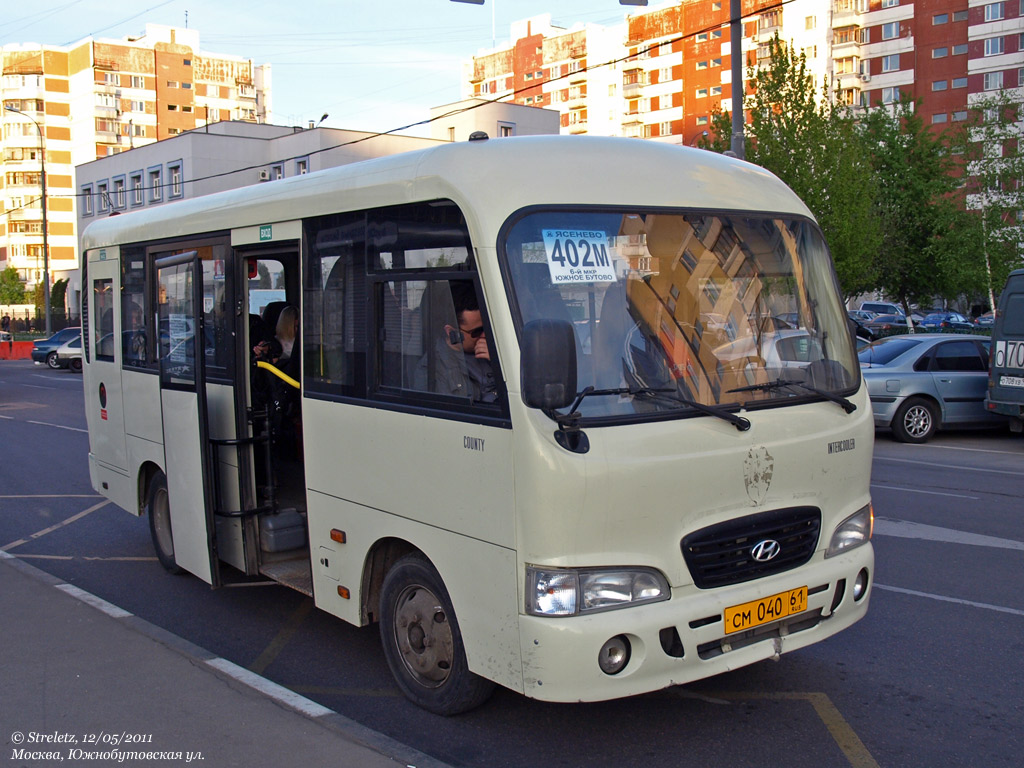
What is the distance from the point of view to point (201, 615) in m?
6.54

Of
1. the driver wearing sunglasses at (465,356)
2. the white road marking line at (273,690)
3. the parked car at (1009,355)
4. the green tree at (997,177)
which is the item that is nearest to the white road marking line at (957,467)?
the parked car at (1009,355)

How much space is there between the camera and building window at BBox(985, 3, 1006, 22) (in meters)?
68.8

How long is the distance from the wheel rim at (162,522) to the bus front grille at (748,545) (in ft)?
15.2

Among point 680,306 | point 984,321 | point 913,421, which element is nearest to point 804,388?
point 680,306

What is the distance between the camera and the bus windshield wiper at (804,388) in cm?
445

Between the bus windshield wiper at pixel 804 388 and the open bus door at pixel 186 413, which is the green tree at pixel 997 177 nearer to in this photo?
the bus windshield wiper at pixel 804 388

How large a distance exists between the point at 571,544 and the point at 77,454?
12.2 meters

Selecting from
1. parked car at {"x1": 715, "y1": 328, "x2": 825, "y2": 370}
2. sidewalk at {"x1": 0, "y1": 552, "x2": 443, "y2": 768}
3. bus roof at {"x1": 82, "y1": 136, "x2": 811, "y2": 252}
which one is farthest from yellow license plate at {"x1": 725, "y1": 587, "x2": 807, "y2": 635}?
bus roof at {"x1": 82, "y1": 136, "x2": 811, "y2": 252}

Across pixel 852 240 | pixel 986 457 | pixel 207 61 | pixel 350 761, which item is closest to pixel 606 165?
pixel 350 761

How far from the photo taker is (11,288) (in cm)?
8844

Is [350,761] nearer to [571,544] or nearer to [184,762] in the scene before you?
[184,762]

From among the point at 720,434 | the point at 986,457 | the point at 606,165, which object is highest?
the point at 606,165

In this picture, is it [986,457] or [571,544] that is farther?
[986,457]

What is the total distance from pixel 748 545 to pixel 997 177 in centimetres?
2736
